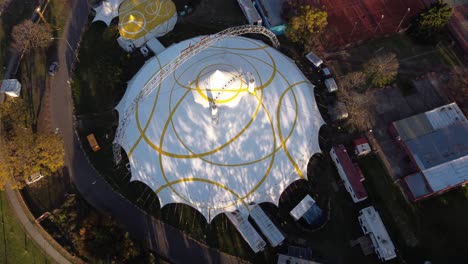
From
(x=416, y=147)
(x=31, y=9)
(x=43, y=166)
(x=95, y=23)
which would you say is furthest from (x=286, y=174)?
(x=31, y=9)

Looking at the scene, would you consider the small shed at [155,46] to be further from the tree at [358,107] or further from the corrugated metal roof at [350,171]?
the corrugated metal roof at [350,171]

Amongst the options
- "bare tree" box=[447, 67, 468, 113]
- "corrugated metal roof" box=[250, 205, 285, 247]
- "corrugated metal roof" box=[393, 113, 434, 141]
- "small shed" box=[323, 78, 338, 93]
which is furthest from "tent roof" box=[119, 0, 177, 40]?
"bare tree" box=[447, 67, 468, 113]

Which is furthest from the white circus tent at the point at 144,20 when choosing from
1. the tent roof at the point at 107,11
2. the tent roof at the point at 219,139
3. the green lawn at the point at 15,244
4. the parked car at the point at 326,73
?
the green lawn at the point at 15,244

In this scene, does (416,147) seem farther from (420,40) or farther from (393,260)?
(420,40)

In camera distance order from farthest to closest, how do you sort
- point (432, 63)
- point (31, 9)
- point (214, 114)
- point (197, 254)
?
point (31, 9) → point (432, 63) → point (197, 254) → point (214, 114)

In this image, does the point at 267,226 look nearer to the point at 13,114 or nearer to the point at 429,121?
the point at 429,121

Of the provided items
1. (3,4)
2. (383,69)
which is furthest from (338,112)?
(3,4)

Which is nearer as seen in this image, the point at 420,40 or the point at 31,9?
the point at 420,40
